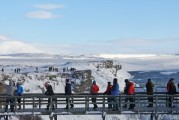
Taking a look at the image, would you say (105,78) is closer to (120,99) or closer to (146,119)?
(146,119)

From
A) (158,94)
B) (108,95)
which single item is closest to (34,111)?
(108,95)

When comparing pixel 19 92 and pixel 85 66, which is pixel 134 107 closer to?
pixel 19 92

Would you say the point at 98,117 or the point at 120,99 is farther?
the point at 98,117

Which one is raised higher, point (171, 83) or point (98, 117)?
point (171, 83)

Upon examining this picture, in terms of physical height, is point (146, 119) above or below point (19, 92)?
below

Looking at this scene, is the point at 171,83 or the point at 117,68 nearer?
the point at 171,83

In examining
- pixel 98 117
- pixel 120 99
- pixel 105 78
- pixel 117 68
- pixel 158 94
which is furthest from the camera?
pixel 117 68

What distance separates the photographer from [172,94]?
34.8m

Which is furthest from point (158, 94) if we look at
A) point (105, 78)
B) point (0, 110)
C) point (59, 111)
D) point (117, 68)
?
point (117, 68)

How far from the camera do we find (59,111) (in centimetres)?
3447

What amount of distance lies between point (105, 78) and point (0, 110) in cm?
6097

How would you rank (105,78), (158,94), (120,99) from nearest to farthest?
(120,99) → (158,94) → (105,78)

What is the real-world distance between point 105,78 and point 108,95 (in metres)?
60.9

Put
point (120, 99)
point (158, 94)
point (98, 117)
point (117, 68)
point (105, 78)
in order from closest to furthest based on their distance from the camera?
point (120, 99), point (158, 94), point (98, 117), point (105, 78), point (117, 68)
